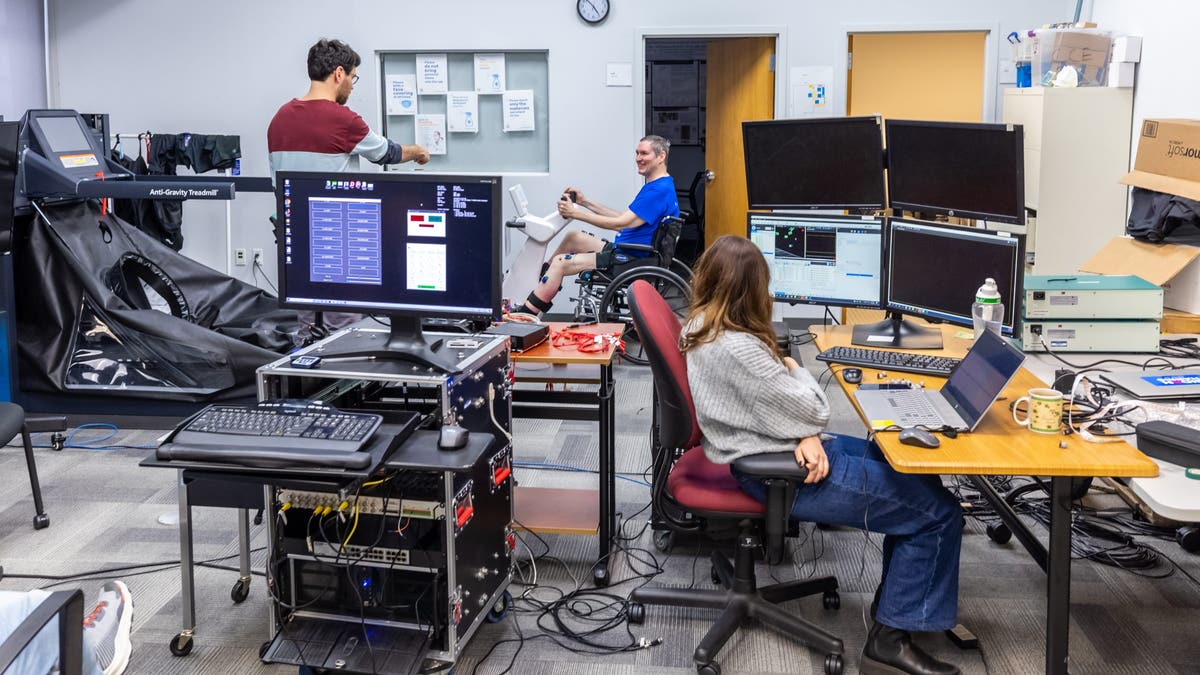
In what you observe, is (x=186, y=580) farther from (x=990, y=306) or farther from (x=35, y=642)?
(x=990, y=306)

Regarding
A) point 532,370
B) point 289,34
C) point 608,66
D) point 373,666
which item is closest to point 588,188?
point 608,66

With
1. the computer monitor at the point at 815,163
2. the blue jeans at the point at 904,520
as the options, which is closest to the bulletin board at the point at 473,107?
the computer monitor at the point at 815,163

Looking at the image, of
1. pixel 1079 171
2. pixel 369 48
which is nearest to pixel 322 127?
pixel 369 48

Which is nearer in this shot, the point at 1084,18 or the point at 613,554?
the point at 613,554

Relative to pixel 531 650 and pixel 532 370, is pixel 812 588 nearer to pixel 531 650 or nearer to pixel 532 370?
pixel 531 650

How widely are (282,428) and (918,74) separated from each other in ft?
17.8

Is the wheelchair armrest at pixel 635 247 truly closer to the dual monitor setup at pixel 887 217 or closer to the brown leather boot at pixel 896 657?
the dual monitor setup at pixel 887 217

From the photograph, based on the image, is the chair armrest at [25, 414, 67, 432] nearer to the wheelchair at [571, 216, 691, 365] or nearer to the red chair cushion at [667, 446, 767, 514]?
the wheelchair at [571, 216, 691, 365]

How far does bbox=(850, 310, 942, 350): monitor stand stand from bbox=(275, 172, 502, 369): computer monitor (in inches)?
51.7

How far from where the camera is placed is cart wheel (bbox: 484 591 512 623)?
286 cm

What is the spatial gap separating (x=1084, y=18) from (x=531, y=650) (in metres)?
5.35

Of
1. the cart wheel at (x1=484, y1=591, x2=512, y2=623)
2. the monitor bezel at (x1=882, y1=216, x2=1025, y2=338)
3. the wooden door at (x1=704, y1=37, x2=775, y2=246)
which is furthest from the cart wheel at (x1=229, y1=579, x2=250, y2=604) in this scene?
the wooden door at (x1=704, y1=37, x2=775, y2=246)

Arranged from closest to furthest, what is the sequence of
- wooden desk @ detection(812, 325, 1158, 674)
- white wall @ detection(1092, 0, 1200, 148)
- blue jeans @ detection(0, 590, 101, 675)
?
blue jeans @ detection(0, 590, 101, 675) < wooden desk @ detection(812, 325, 1158, 674) < white wall @ detection(1092, 0, 1200, 148)

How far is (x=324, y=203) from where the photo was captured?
2639 mm
